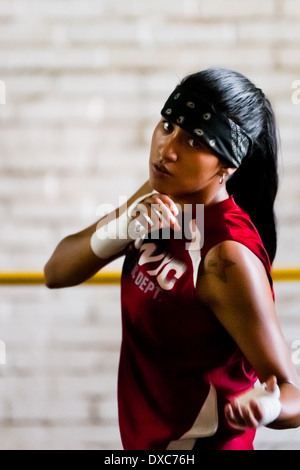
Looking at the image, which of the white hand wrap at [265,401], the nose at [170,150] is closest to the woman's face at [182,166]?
the nose at [170,150]

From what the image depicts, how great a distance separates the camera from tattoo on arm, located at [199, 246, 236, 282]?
94 cm


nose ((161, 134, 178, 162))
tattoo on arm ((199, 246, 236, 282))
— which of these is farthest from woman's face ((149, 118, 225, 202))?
tattoo on arm ((199, 246, 236, 282))

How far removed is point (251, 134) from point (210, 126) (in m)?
0.08

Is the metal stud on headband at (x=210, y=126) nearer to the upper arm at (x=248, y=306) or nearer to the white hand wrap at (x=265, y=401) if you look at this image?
the upper arm at (x=248, y=306)

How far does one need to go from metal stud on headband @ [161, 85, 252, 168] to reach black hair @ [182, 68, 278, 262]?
1 centimetres

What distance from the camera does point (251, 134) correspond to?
1.02 metres

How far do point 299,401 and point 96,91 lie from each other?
0.80m

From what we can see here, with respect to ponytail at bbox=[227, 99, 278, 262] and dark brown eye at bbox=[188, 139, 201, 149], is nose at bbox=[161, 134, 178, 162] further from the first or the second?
ponytail at bbox=[227, 99, 278, 262]

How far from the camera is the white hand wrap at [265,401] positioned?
83cm

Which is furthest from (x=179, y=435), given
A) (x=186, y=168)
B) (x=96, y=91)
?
(x=96, y=91)

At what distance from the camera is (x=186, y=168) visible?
3.34 ft

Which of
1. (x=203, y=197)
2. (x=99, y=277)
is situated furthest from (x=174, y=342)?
(x=99, y=277)

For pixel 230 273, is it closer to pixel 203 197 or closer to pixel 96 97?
pixel 203 197

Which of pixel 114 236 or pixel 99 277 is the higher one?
pixel 114 236
